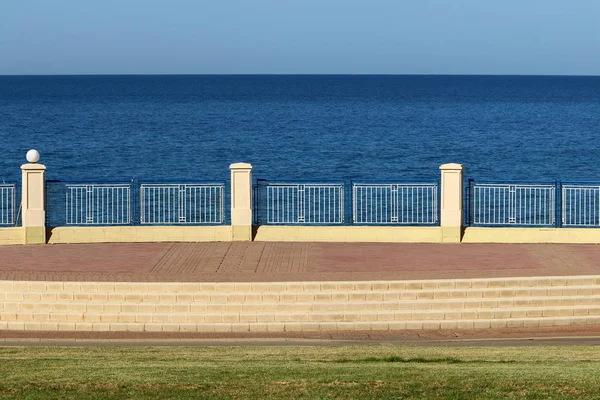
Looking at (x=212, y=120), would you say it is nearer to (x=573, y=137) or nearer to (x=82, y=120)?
(x=82, y=120)

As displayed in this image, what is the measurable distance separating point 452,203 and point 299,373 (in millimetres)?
12606

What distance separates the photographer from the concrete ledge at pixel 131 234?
79.5 feet

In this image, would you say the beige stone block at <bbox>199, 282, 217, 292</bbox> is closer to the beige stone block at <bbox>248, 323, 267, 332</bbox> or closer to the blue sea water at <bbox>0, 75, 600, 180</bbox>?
the beige stone block at <bbox>248, 323, 267, 332</bbox>

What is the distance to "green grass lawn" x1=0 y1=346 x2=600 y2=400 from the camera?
11.3 m

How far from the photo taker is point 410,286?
19.0 meters

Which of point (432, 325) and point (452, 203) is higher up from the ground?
point (452, 203)

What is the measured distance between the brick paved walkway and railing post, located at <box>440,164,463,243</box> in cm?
41

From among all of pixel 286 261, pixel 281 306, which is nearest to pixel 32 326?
pixel 281 306

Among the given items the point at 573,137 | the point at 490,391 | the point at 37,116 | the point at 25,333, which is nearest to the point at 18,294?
the point at 25,333

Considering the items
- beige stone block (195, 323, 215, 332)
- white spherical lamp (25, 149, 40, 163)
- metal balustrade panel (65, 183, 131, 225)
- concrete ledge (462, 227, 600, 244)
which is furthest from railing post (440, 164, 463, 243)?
white spherical lamp (25, 149, 40, 163)

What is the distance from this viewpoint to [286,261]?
2183cm

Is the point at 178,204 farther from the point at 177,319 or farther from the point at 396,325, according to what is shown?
the point at 396,325

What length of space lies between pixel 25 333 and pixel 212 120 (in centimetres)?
9786

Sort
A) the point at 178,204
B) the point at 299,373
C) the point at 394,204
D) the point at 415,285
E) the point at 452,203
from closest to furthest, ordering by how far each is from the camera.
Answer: the point at 299,373, the point at 415,285, the point at 452,203, the point at 178,204, the point at 394,204
